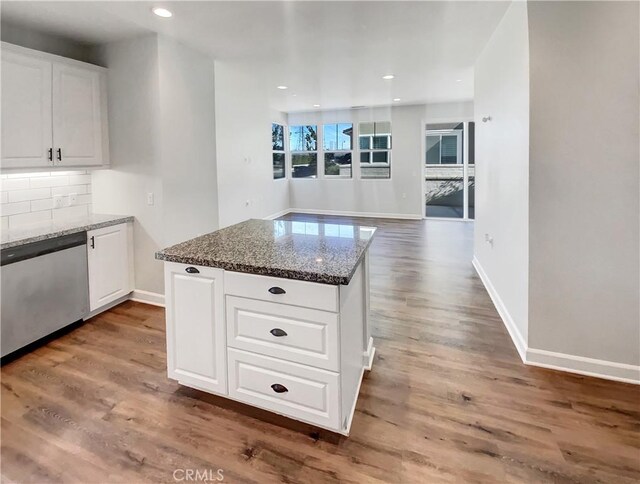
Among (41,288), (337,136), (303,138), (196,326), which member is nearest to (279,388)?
(196,326)

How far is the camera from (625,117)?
2.13 meters

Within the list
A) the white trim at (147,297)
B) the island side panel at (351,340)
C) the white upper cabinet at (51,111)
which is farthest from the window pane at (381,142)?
the island side panel at (351,340)

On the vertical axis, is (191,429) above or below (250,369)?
below

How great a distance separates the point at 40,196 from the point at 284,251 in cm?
258

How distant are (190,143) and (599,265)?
3574 millimetres

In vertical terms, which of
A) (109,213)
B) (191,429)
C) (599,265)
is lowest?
(191,429)

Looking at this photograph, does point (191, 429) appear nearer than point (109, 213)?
Yes

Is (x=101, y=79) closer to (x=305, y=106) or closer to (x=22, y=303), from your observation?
(x=22, y=303)

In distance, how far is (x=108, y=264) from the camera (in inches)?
131


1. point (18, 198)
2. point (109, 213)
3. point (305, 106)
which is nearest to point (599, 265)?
point (109, 213)

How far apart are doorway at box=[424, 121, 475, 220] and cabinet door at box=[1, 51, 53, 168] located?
723cm

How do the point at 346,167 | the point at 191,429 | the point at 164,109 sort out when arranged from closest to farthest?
1. the point at 191,429
2. the point at 164,109
3. the point at 346,167

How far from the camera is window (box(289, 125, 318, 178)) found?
30.3ft

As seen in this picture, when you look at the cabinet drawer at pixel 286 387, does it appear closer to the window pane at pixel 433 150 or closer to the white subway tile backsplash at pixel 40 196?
the white subway tile backsplash at pixel 40 196
